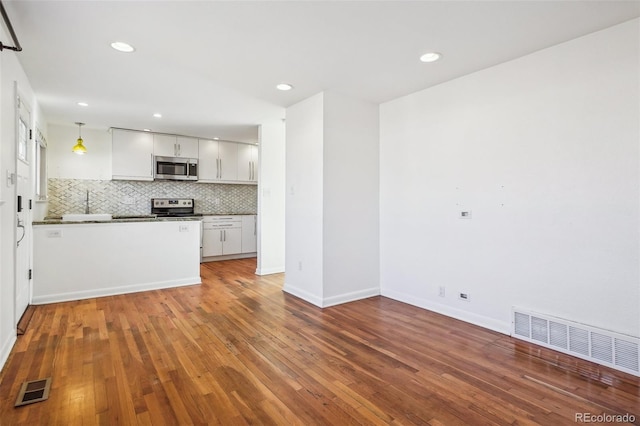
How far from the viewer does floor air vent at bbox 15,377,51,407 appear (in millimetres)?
1941

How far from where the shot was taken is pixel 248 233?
703 centimetres

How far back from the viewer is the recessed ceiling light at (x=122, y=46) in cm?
267

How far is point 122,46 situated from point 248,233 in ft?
15.3

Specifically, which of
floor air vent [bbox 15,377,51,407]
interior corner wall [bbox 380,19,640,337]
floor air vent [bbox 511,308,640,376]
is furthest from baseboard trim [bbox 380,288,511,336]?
floor air vent [bbox 15,377,51,407]

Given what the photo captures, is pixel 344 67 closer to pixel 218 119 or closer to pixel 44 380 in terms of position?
pixel 218 119

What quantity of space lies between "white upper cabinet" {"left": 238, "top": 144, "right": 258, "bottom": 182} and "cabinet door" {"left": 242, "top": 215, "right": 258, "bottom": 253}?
0.85 meters

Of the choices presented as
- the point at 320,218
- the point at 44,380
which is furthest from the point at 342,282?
the point at 44,380

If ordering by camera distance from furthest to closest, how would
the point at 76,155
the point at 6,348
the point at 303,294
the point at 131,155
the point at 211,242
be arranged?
the point at 211,242
the point at 131,155
the point at 76,155
the point at 303,294
the point at 6,348

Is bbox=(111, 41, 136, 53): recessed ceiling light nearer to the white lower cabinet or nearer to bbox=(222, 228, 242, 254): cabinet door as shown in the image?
the white lower cabinet

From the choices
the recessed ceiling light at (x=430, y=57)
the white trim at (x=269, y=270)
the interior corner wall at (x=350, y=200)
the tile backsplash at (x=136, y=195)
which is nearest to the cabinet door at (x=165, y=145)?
the tile backsplash at (x=136, y=195)

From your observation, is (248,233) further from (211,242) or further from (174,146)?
(174,146)

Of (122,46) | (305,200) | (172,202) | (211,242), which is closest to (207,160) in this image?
(172,202)

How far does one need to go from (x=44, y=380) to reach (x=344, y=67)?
10.9 ft

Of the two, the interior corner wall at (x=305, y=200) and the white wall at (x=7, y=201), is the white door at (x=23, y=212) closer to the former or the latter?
the white wall at (x=7, y=201)
